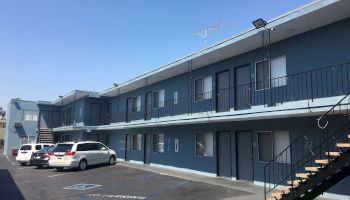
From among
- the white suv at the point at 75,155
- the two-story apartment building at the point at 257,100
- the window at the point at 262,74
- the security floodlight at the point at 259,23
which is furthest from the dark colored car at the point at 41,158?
the security floodlight at the point at 259,23

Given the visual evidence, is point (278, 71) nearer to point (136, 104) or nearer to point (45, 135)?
point (136, 104)

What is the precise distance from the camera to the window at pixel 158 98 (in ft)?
74.2

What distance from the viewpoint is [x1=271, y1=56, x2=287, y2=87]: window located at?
1355cm

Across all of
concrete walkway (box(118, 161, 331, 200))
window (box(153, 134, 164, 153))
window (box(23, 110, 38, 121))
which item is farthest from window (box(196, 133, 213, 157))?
window (box(23, 110, 38, 121))

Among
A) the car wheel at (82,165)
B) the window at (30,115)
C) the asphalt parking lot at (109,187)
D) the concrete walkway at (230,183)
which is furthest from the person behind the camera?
the window at (30,115)

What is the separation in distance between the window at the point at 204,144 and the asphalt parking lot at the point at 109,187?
7.78 ft

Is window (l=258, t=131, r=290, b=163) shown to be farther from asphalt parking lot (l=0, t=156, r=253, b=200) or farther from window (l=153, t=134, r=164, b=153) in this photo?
window (l=153, t=134, r=164, b=153)

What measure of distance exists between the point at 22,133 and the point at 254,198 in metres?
36.7

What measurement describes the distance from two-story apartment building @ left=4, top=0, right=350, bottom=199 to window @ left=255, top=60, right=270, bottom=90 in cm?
4

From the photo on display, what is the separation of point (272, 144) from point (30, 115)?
118 ft

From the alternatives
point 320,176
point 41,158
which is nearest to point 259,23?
point 320,176

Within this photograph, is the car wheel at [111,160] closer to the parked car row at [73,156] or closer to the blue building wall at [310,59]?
the parked car row at [73,156]

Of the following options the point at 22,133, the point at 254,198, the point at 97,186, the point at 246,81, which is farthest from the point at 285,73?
the point at 22,133

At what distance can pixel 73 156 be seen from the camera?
68.1ft
